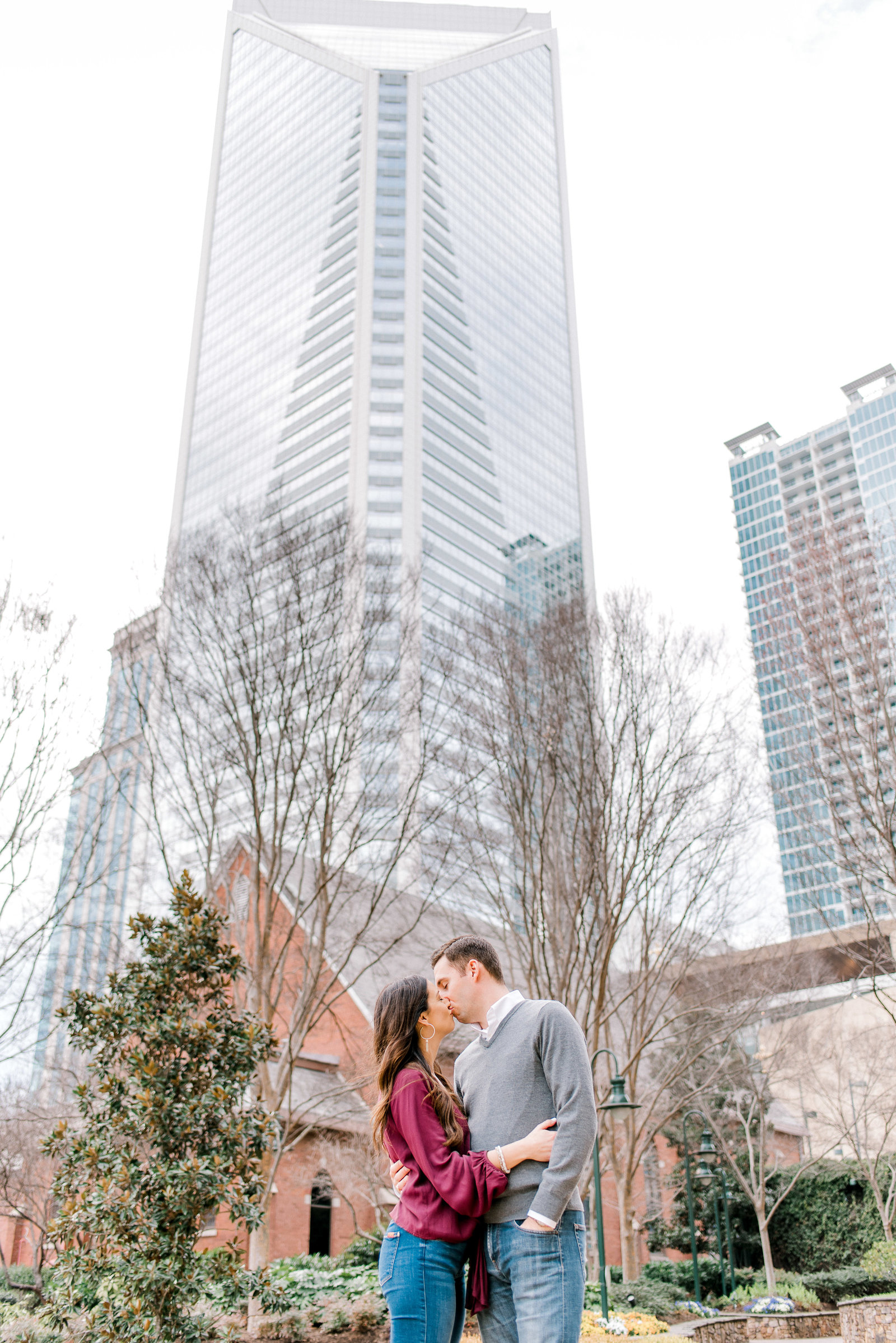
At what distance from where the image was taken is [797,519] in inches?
514

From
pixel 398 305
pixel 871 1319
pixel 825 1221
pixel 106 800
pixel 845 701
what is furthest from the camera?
pixel 398 305

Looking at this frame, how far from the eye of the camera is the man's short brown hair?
11.0ft

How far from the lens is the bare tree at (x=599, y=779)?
519 inches

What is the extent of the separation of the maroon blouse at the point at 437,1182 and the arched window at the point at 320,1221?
18.7m

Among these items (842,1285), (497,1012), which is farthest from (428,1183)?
(842,1285)

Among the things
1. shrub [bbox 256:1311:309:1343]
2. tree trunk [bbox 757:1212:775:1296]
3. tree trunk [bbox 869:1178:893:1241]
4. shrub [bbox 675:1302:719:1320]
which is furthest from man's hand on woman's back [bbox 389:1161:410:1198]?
tree trunk [bbox 869:1178:893:1241]

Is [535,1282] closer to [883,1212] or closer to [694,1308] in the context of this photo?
[694,1308]

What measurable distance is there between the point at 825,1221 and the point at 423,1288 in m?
25.0

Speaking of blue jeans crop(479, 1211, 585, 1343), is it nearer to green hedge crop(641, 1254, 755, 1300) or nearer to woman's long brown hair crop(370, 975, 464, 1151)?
woman's long brown hair crop(370, 975, 464, 1151)

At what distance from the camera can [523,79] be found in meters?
136

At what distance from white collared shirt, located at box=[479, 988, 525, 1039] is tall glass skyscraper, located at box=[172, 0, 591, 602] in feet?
243

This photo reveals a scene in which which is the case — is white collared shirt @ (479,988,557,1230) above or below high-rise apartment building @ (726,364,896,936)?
below

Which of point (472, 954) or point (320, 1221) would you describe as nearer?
point (472, 954)

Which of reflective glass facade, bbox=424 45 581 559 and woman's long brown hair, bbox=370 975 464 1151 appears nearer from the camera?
woman's long brown hair, bbox=370 975 464 1151
